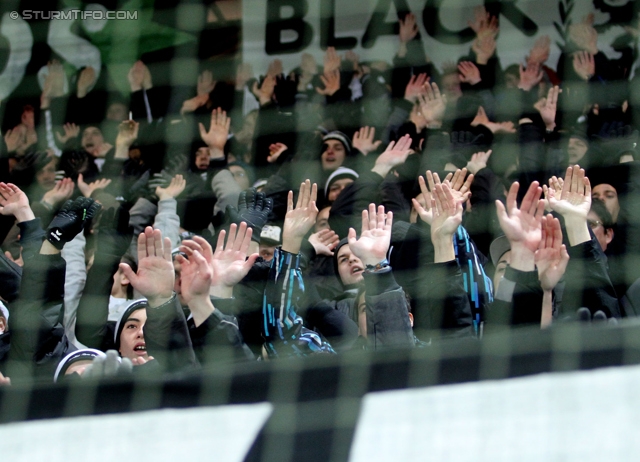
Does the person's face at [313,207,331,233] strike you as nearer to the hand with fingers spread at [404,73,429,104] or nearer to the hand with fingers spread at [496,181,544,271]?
the hand with fingers spread at [404,73,429,104]

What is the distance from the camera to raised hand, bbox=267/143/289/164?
2979 mm

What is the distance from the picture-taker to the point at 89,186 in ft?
9.88

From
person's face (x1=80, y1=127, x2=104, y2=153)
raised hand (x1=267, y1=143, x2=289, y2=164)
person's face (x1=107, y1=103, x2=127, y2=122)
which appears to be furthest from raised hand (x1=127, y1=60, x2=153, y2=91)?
raised hand (x1=267, y1=143, x2=289, y2=164)

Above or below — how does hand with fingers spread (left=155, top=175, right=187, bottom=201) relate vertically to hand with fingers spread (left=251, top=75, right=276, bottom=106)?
below

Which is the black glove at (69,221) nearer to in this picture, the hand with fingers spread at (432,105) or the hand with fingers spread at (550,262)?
the hand with fingers spread at (550,262)

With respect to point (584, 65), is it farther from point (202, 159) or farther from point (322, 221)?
point (202, 159)

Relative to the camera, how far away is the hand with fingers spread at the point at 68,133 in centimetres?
346

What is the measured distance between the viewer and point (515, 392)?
130 cm

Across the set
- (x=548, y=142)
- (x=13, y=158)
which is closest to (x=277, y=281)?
(x=548, y=142)

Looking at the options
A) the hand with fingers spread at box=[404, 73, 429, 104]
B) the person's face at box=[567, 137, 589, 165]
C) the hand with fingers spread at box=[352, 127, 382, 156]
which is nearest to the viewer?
the person's face at box=[567, 137, 589, 165]

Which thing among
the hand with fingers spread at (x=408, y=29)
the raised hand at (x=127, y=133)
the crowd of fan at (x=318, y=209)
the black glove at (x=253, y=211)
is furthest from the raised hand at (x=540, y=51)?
the raised hand at (x=127, y=133)

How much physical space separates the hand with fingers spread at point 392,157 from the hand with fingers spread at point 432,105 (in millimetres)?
230

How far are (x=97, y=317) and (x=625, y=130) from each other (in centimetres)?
157

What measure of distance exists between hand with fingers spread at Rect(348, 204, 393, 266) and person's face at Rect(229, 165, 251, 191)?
3.48ft
